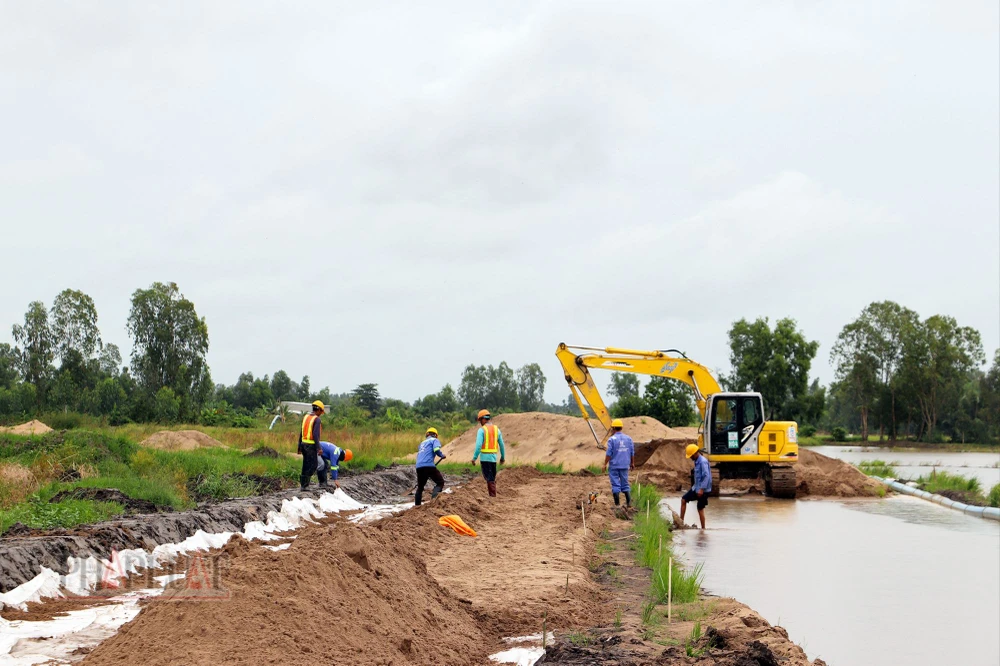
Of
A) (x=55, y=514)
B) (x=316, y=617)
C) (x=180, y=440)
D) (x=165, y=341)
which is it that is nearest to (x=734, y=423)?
(x=55, y=514)

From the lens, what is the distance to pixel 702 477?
15383mm

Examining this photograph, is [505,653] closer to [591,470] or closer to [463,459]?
[591,470]

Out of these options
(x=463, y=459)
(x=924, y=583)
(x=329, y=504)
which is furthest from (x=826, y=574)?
(x=463, y=459)

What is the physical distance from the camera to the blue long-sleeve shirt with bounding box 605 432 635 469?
1634 centimetres

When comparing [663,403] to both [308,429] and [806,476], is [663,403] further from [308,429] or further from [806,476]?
[308,429]

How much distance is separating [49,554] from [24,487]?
6.93 metres

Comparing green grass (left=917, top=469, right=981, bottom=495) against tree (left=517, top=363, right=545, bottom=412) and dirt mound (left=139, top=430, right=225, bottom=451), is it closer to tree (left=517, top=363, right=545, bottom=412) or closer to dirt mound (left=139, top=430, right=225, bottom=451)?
dirt mound (left=139, top=430, right=225, bottom=451)

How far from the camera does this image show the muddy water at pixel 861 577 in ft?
26.4

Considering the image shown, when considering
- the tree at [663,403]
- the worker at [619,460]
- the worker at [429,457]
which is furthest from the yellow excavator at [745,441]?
the tree at [663,403]

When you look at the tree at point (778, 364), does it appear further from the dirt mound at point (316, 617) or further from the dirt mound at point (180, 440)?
the dirt mound at point (316, 617)

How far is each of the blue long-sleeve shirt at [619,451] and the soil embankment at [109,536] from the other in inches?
240

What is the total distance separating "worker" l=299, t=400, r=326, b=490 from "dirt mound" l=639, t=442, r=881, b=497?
1203 centimetres

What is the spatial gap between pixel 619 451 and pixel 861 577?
5.84 metres

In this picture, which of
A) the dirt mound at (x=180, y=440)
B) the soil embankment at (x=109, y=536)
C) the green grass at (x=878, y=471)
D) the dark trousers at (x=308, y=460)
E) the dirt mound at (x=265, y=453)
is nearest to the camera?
the soil embankment at (x=109, y=536)
